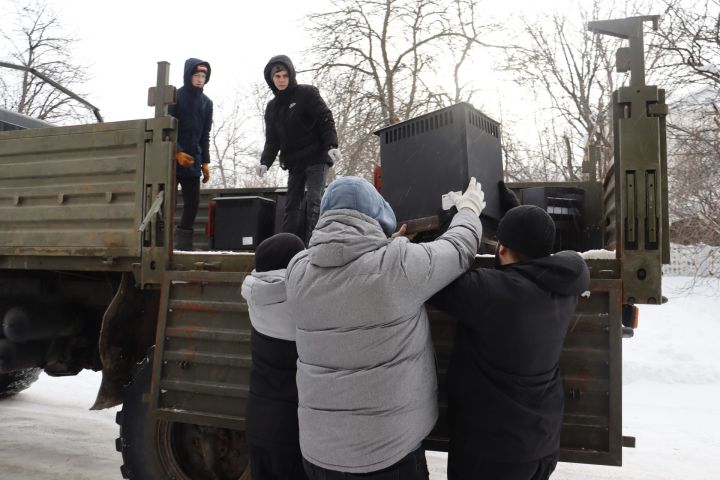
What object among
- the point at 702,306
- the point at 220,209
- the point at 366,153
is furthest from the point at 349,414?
the point at 702,306

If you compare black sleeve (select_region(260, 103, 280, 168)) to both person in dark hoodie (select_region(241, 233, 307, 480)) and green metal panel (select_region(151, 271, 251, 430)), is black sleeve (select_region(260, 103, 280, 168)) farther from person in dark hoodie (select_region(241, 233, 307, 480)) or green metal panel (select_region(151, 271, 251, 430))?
person in dark hoodie (select_region(241, 233, 307, 480))

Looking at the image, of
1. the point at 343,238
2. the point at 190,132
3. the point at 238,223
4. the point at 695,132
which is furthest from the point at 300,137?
the point at 695,132

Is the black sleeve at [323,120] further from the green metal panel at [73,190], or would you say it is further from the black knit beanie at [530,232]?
the black knit beanie at [530,232]

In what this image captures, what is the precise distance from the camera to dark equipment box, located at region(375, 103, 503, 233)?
9.11 ft

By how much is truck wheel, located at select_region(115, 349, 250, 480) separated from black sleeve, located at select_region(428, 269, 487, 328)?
1.73 meters

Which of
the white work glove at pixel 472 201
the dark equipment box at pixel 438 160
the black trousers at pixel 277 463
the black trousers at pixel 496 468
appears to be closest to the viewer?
the black trousers at pixel 496 468

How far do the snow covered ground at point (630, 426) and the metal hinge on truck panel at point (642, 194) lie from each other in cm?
240

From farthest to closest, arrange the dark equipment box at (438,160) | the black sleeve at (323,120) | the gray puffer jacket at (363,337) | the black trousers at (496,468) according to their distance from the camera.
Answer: the black sleeve at (323,120), the dark equipment box at (438,160), the black trousers at (496,468), the gray puffer jacket at (363,337)

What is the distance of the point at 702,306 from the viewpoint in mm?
12867

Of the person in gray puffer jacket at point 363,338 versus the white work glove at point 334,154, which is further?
the white work glove at point 334,154

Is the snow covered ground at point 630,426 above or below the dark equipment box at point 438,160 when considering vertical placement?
below

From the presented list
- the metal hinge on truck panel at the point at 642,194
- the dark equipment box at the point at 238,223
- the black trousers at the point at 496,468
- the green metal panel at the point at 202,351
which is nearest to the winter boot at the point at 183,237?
the dark equipment box at the point at 238,223

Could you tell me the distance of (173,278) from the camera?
294 centimetres

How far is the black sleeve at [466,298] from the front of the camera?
1.89m
